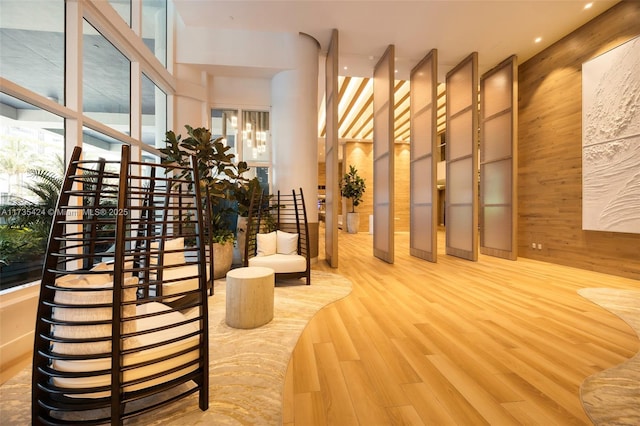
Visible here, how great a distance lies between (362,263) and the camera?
559 centimetres

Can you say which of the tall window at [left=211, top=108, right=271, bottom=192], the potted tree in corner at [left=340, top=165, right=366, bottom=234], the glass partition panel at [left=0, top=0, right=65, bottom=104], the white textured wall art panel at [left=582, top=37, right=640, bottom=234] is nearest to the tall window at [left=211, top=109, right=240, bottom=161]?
the tall window at [left=211, top=108, right=271, bottom=192]

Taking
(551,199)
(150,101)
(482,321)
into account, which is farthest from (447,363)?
(150,101)

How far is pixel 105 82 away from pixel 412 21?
4.85 meters

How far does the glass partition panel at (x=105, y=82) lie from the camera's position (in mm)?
3217

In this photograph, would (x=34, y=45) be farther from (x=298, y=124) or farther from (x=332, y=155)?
(x=332, y=155)

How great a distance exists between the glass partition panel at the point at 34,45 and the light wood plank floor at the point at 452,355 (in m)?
3.33

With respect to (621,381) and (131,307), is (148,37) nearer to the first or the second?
(131,307)

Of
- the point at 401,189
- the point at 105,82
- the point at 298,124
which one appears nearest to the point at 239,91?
the point at 298,124

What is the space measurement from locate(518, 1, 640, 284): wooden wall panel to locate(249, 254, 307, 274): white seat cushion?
4.96 metres

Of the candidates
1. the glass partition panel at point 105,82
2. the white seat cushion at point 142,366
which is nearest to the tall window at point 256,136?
the glass partition panel at point 105,82

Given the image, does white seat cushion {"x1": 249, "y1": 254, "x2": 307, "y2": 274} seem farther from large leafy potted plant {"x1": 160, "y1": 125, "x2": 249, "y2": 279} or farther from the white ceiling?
the white ceiling

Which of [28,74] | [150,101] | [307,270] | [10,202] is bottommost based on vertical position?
[307,270]

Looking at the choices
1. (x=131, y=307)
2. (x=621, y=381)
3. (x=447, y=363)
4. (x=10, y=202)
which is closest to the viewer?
(x=131, y=307)

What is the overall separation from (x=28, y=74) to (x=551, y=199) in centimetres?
779
